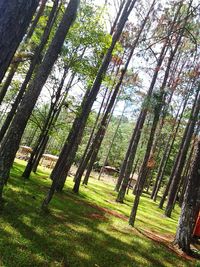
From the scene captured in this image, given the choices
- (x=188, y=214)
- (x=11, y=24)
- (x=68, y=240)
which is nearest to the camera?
(x=11, y=24)

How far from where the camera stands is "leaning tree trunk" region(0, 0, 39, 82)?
1942 millimetres

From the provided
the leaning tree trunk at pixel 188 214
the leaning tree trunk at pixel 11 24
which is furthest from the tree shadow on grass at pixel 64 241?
the leaning tree trunk at pixel 11 24

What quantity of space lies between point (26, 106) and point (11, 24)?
25.8ft

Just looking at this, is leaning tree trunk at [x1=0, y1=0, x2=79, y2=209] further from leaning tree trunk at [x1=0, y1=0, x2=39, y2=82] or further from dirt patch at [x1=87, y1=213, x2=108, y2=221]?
leaning tree trunk at [x1=0, y1=0, x2=39, y2=82]

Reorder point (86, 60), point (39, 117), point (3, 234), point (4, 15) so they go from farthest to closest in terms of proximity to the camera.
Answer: point (39, 117)
point (86, 60)
point (3, 234)
point (4, 15)

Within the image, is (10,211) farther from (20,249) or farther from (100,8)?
(100,8)

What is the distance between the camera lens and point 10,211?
379 inches

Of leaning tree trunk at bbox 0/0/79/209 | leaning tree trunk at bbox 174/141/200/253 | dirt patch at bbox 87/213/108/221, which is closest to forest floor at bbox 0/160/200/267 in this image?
dirt patch at bbox 87/213/108/221

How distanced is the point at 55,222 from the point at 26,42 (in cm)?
1279

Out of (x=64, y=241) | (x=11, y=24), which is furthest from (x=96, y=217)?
(x=11, y=24)

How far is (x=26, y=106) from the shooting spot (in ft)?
31.6

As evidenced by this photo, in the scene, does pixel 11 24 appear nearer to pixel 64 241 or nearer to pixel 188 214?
pixel 64 241

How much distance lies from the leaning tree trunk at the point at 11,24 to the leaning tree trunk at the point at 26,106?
294 inches

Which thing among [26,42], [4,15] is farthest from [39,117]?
[4,15]
